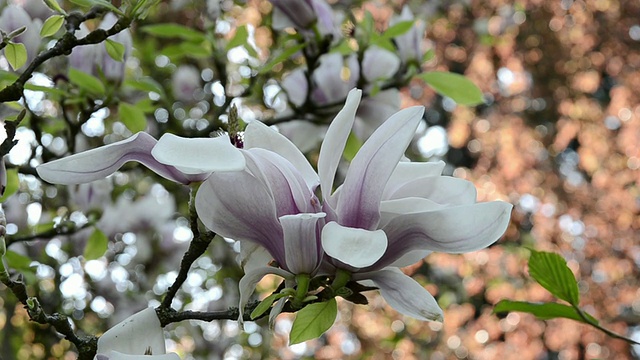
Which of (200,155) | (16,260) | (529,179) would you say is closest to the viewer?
(200,155)

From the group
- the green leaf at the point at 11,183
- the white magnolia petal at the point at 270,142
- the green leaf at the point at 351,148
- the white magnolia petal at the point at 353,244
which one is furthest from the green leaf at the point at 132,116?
the white magnolia petal at the point at 353,244

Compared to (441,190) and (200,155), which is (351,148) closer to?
(441,190)

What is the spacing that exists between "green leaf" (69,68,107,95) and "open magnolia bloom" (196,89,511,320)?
598 mm

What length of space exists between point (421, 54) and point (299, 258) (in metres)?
0.85

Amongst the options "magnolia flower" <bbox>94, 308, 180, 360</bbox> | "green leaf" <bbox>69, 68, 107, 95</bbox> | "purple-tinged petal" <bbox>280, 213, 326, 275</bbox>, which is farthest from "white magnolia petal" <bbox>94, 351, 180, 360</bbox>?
"green leaf" <bbox>69, 68, 107, 95</bbox>

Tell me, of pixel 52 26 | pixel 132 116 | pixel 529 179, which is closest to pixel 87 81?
pixel 132 116

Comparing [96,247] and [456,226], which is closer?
[456,226]

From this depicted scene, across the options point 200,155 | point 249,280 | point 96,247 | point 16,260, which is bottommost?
point 96,247

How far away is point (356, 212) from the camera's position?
531 millimetres

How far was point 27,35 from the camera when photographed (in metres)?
0.97

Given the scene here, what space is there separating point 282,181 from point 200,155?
73 mm

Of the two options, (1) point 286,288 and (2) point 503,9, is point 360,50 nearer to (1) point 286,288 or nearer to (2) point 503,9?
(1) point 286,288

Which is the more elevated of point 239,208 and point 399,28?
point 239,208

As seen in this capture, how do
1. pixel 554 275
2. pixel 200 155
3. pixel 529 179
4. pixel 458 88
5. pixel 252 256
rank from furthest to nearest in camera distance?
1. pixel 529 179
2. pixel 458 88
3. pixel 554 275
4. pixel 252 256
5. pixel 200 155
